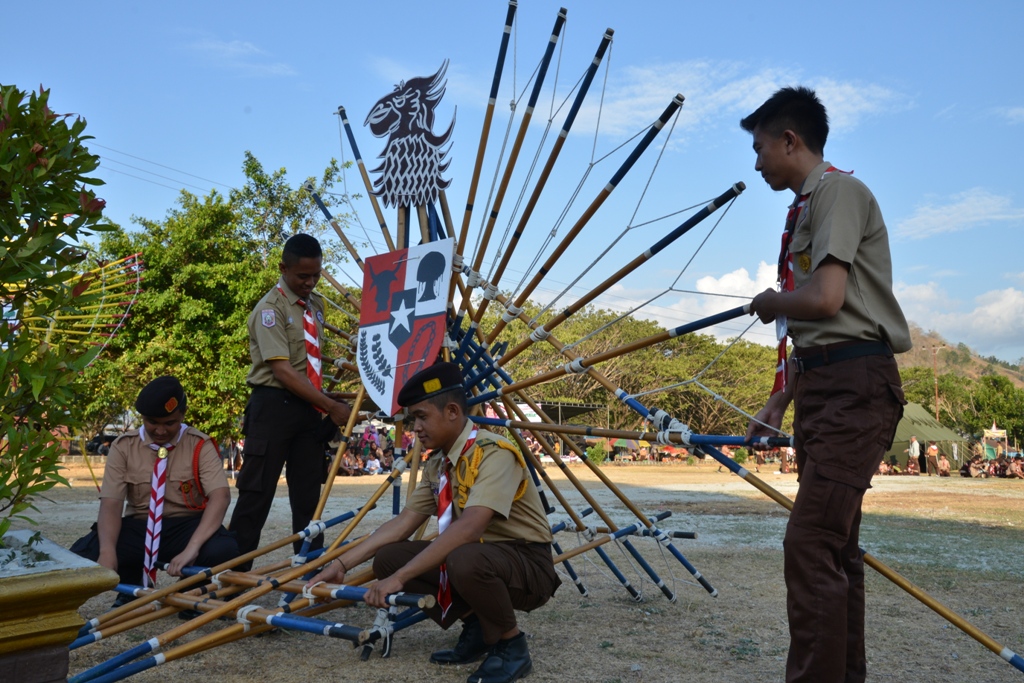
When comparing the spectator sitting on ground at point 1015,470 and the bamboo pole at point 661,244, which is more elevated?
the bamboo pole at point 661,244

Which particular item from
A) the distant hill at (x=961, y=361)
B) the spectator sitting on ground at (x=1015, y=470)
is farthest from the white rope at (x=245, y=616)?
the distant hill at (x=961, y=361)

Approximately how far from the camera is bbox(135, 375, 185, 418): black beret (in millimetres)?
3861

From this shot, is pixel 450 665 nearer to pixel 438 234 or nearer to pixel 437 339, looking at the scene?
pixel 437 339

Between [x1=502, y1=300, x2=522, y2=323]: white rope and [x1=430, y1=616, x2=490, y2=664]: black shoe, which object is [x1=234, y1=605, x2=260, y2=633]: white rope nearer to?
[x1=430, y1=616, x2=490, y2=664]: black shoe

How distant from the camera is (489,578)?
294cm

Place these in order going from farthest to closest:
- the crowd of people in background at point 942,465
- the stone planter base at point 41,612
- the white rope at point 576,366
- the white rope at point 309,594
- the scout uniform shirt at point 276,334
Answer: the crowd of people in background at point 942,465, the scout uniform shirt at point 276,334, the white rope at point 576,366, the white rope at point 309,594, the stone planter base at point 41,612

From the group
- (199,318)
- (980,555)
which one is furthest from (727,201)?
(199,318)

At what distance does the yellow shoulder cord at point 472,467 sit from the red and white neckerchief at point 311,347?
4.58 feet

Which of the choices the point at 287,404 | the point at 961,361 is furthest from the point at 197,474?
the point at 961,361

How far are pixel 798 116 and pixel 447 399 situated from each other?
155 centimetres

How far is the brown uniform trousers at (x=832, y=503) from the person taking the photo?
2.31 metres

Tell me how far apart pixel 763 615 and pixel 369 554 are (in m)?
1.94

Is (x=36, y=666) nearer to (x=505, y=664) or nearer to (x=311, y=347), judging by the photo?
(x=505, y=664)

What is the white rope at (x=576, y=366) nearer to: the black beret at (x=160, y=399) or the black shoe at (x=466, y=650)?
the black shoe at (x=466, y=650)
